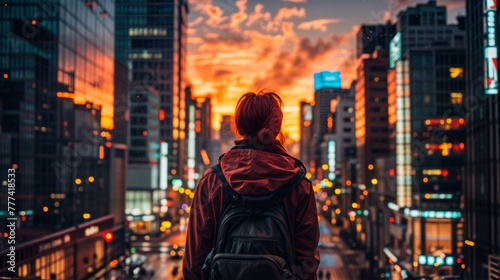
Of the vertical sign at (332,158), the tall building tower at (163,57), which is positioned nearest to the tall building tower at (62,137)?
the tall building tower at (163,57)

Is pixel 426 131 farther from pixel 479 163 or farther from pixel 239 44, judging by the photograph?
pixel 239 44

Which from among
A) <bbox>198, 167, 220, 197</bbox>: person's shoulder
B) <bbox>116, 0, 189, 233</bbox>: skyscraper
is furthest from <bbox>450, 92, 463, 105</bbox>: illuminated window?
<bbox>198, 167, 220, 197</bbox>: person's shoulder

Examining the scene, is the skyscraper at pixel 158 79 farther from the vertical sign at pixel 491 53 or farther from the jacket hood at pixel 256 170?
the jacket hood at pixel 256 170

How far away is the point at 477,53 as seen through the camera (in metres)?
33.6

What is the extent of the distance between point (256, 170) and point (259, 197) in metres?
0.18

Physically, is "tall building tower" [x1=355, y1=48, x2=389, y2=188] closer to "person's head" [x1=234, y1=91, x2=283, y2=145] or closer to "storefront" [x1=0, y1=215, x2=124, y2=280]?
"storefront" [x1=0, y1=215, x2=124, y2=280]

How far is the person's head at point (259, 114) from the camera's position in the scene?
3.34 m

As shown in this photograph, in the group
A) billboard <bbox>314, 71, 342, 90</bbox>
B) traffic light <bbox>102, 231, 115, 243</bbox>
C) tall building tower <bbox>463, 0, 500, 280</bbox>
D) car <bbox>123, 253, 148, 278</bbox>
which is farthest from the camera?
car <bbox>123, 253, 148, 278</bbox>

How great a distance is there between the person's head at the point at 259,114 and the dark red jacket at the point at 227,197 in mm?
172

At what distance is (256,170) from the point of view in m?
3.12

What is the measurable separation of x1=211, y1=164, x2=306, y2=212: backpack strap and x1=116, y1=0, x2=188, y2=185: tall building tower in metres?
74.5

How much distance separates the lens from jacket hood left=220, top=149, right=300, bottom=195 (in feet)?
9.96

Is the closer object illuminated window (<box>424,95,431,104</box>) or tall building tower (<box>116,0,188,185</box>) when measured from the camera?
illuminated window (<box>424,95,431,104</box>)

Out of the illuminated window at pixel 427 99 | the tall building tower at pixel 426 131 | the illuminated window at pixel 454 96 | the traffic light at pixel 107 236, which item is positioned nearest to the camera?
the traffic light at pixel 107 236
